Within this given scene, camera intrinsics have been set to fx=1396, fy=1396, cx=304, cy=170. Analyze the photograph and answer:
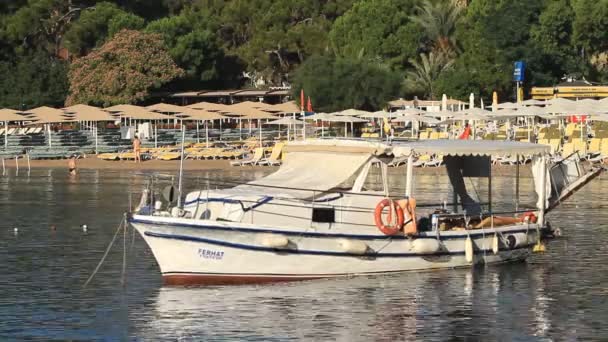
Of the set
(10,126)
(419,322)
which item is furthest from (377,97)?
(419,322)

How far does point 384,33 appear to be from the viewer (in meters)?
94.1

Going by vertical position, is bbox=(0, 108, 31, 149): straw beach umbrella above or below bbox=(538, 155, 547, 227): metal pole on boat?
above

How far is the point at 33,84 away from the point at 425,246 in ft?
249

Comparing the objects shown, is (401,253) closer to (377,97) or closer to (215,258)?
(215,258)

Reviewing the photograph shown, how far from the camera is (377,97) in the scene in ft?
275

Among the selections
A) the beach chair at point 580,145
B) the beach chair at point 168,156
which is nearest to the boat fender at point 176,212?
the beach chair at point 580,145

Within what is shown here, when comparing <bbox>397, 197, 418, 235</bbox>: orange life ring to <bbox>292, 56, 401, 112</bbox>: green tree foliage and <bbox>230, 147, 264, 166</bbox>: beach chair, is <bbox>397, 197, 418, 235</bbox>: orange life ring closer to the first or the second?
<bbox>230, 147, 264, 166</bbox>: beach chair

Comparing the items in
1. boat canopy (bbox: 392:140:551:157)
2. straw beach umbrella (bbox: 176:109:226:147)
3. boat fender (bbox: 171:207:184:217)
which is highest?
straw beach umbrella (bbox: 176:109:226:147)

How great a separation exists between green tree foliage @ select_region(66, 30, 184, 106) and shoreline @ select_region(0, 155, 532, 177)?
73.3 ft

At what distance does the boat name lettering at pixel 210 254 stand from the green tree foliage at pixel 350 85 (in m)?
59.8

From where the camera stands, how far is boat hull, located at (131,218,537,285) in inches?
939

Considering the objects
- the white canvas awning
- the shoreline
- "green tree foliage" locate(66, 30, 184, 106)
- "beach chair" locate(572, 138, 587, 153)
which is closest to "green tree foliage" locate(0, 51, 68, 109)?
"green tree foliage" locate(66, 30, 184, 106)

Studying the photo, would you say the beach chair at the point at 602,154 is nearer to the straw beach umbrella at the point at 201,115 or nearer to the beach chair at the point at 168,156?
the beach chair at the point at 168,156

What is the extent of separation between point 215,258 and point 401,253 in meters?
3.55
